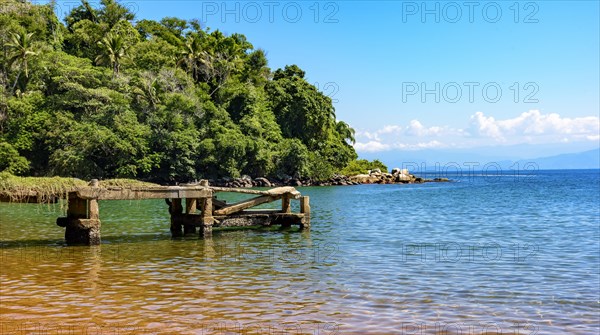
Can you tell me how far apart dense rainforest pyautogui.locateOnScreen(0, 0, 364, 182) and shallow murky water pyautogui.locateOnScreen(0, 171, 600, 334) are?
127 feet

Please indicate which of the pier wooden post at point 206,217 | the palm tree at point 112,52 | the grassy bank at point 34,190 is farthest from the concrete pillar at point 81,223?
the palm tree at point 112,52

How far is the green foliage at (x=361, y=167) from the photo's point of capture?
9806 cm

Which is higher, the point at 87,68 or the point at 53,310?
the point at 87,68

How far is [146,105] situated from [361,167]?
156 ft

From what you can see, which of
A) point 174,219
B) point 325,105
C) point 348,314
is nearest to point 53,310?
point 348,314

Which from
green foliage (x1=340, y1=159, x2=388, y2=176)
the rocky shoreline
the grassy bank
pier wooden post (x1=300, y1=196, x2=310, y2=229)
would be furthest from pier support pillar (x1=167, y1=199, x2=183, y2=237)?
→ green foliage (x1=340, y1=159, x2=388, y2=176)

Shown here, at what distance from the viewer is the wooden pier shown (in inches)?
711

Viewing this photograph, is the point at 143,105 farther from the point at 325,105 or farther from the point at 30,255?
the point at 30,255

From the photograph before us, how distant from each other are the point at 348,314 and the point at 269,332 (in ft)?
5.84

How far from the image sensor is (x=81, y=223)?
18203mm

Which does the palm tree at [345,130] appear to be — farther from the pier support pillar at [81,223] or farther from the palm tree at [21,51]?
the pier support pillar at [81,223]

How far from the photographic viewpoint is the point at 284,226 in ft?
80.8
